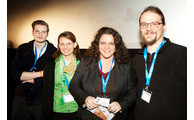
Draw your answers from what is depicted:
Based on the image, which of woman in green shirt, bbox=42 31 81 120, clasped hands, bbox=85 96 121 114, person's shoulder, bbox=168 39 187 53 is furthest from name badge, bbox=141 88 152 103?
woman in green shirt, bbox=42 31 81 120

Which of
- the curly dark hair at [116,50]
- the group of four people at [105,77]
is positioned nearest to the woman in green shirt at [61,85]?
the group of four people at [105,77]

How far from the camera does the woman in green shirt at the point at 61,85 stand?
1.96m

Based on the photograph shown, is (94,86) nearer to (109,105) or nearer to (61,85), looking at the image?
(109,105)

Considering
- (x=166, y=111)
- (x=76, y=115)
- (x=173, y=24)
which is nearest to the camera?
(x=166, y=111)

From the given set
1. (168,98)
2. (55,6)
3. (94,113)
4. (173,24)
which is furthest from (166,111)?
(55,6)

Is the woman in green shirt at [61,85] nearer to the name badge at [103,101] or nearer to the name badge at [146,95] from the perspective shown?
the name badge at [103,101]

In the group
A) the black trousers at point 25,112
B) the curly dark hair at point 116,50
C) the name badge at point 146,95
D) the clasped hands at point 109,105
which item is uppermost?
the curly dark hair at point 116,50

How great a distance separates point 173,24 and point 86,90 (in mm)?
2214

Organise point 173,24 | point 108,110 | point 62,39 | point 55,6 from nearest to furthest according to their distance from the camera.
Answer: point 108,110 → point 62,39 → point 173,24 → point 55,6

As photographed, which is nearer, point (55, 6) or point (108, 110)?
point (108, 110)

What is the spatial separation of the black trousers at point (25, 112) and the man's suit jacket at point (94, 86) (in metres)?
0.77

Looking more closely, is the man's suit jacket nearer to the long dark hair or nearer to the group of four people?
the group of four people
